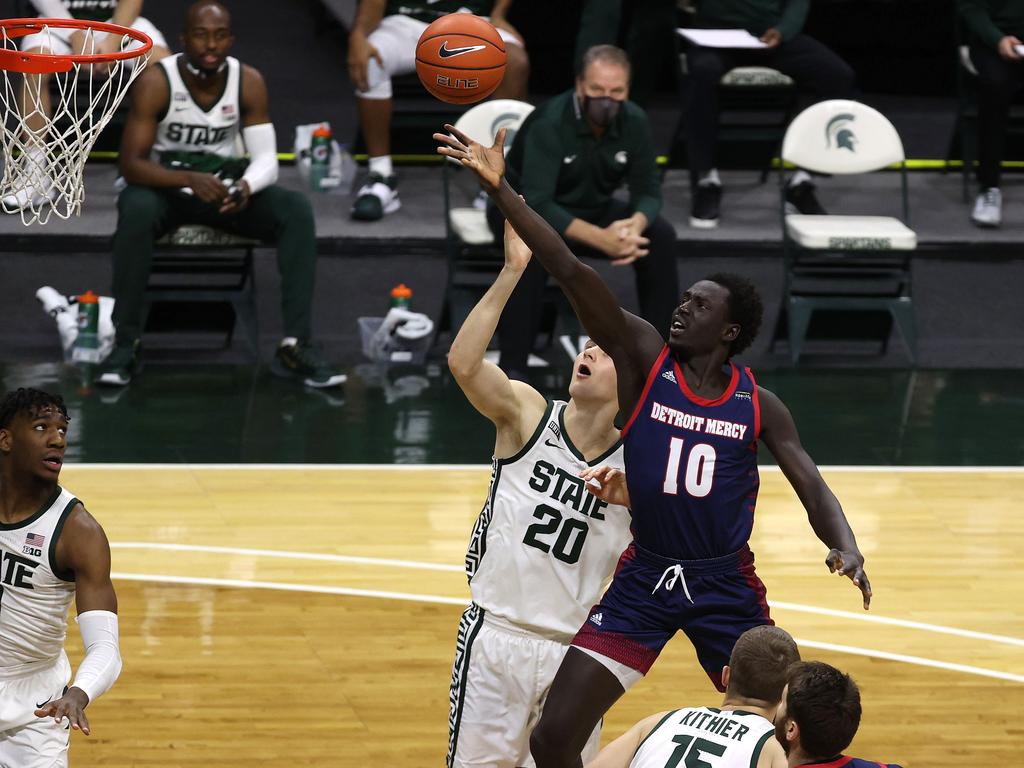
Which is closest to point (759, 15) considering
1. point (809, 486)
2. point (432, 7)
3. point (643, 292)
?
point (432, 7)

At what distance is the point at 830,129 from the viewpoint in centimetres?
1070

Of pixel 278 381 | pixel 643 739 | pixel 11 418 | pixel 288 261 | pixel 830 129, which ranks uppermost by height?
pixel 11 418

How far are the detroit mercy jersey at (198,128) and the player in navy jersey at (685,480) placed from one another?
194 inches

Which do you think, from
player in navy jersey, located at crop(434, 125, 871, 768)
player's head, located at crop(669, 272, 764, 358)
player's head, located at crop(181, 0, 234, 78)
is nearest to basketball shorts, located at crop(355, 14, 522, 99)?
player's head, located at crop(181, 0, 234, 78)

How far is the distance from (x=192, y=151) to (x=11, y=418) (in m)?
5.33

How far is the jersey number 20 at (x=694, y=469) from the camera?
5.09 m

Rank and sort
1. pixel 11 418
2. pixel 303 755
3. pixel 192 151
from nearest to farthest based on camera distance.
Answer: pixel 11 418, pixel 303 755, pixel 192 151

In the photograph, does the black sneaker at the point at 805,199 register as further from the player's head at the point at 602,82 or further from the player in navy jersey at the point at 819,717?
the player in navy jersey at the point at 819,717

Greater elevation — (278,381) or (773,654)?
(773,654)

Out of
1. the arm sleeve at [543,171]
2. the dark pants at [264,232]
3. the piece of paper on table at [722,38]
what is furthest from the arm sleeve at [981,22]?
Answer: the dark pants at [264,232]

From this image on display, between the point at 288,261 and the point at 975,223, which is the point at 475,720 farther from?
the point at 975,223

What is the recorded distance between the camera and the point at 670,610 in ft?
16.8

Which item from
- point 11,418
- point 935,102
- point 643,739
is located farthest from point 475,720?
point 935,102

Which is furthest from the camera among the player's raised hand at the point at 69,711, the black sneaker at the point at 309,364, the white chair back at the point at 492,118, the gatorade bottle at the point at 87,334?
the white chair back at the point at 492,118
